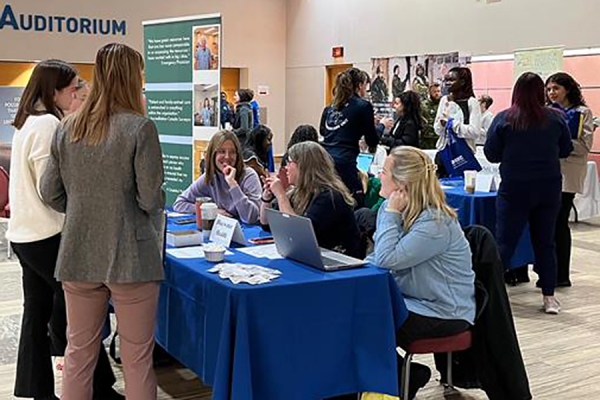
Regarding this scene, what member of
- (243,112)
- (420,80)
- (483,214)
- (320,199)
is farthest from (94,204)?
(420,80)

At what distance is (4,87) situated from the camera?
1113 centimetres

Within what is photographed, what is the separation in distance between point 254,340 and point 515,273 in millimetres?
3365

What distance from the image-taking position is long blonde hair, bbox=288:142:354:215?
3.11 m

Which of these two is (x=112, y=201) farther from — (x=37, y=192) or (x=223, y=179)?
(x=223, y=179)

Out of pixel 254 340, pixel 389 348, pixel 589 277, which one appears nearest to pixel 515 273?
pixel 589 277

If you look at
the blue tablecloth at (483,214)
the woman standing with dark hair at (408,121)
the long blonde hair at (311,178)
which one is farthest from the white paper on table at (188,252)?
the woman standing with dark hair at (408,121)

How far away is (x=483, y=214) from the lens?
4672 millimetres

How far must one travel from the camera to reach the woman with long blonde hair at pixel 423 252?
2.57m

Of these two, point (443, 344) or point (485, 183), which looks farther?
point (485, 183)

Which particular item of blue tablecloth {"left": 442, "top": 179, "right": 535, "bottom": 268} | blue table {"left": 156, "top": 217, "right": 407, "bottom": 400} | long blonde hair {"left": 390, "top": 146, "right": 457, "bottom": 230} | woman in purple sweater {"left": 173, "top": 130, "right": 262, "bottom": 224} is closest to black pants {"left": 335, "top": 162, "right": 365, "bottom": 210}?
blue tablecloth {"left": 442, "top": 179, "right": 535, "bottom": 268}

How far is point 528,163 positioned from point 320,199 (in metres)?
1.71

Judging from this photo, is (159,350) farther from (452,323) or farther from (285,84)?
(285,84)

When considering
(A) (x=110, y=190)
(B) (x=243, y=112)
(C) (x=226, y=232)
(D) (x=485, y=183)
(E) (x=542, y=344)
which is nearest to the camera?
(A) (x=110, y=190)

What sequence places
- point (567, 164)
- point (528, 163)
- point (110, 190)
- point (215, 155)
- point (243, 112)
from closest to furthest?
point (110, 190) < point (215, 155) < point (528, 163) < point (567, 164) < point (243, 112)
